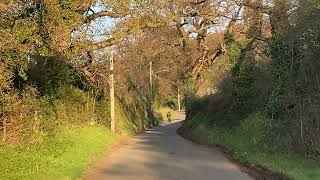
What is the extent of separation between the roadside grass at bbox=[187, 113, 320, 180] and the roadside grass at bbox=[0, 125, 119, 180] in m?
6.22

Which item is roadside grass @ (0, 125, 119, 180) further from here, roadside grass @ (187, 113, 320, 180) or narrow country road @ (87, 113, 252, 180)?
roadside grass @ (187, 113, 320, 180)

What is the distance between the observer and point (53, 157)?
1842 centimetres

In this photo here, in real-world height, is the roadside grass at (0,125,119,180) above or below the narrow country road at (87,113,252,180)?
above

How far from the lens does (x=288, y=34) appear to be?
66.8 feet

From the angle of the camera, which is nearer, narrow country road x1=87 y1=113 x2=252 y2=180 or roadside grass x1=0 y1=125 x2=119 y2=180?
roadside grass x1=0 y1=125 x2=119 y2=180

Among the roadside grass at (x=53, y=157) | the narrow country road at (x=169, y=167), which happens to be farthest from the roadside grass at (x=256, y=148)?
the roadside grass at (x=53, y=157)

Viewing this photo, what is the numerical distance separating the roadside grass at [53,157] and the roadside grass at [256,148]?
622 cm

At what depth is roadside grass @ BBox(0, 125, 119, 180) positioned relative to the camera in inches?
593

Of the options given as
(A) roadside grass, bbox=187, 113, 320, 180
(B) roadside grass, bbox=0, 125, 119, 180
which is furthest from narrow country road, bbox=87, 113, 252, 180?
(A) roadside grass, bbox=187, 113, 320, 180

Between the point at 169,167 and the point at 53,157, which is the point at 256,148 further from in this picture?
the point at 53,157

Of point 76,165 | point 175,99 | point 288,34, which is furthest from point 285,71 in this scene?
point 175,99

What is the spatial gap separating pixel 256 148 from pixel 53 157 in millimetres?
8400

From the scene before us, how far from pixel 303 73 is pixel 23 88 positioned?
474 inches

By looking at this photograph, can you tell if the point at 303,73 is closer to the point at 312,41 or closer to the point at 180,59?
the point at 312,41
